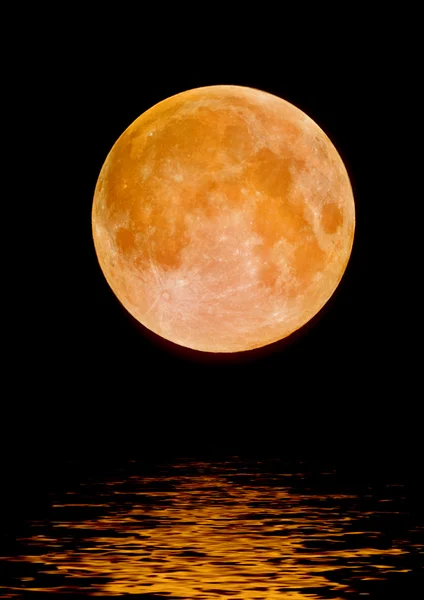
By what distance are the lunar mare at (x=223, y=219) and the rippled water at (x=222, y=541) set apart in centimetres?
284

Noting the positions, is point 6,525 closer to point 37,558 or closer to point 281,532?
point 37,558

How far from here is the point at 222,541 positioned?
45.9 ft

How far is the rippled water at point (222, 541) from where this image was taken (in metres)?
11.8

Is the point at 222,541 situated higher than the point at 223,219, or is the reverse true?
the point at 223,219

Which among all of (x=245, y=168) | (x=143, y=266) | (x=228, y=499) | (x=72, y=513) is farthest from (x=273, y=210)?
(x=72, y=513)

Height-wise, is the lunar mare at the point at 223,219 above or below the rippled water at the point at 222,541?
above

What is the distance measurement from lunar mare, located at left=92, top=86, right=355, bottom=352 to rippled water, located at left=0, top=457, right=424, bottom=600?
284 centimetres

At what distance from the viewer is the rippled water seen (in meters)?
11.8

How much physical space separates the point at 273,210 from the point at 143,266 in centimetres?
232

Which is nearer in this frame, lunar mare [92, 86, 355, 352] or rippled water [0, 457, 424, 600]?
rippled water [0, 457, 424, 600]

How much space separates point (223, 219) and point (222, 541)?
634 cm

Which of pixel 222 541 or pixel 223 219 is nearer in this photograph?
pixel 222 541

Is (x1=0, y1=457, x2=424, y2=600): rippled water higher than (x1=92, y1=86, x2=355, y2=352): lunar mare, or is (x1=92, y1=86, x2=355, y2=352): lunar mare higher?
(x1=92, y1=86, x2=355, y2=352): lunar mare

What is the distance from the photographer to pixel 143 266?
1936 cm
